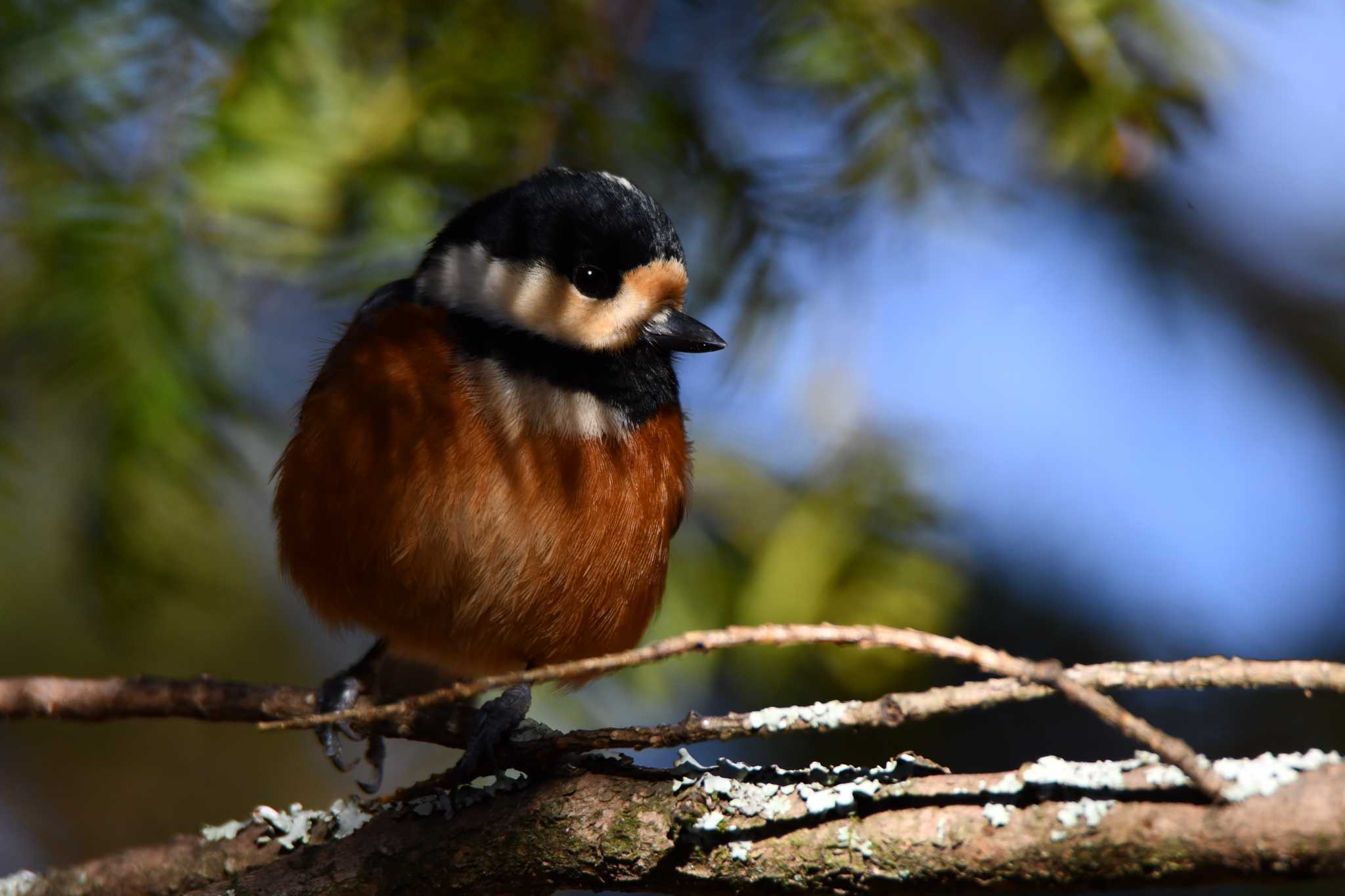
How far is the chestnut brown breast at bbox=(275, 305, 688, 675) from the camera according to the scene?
7.48 ft

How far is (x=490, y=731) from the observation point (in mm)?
1999

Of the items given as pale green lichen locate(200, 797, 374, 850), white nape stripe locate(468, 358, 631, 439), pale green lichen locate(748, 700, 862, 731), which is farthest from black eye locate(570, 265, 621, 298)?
pale green lichen locate(748, 700, 862, 731)

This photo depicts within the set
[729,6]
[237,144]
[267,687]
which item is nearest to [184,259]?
[237,144]

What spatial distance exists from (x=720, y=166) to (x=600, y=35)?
0.39 m

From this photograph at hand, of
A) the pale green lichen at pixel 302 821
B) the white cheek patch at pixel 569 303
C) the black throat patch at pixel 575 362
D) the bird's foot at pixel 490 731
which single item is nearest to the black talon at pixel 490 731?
the bird's foot at pixel 490 731

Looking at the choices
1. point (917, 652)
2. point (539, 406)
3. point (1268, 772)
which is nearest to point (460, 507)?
point (539, 406)

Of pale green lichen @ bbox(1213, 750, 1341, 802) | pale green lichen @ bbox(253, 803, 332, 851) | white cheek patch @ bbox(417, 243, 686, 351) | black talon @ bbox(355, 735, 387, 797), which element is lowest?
black talon @ bbox(355, 735, 387, 797)

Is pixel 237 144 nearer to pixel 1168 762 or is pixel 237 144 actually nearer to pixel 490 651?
pixel 490 651

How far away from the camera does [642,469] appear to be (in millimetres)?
2486

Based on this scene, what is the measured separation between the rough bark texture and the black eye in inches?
43.8

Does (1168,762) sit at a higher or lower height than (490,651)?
higher

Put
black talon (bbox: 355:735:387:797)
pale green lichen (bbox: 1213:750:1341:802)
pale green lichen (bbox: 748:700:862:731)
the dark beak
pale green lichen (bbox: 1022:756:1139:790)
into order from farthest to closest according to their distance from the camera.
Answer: black talon (bbox: 355:735:387:797), the dark beak, pale green lichen (bbox: 748:700:862:731), pale green lichen (bbox: 1022:756:1139:790), pale green lichen (bbox: 1213:750:1341:802)

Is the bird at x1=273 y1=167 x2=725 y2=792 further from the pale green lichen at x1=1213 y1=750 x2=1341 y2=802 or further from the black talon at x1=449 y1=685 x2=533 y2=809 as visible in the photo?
the pale green lichen at x1=1213 y1=750 x2=1341 y2=802

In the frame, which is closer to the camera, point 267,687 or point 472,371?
point 267,687
